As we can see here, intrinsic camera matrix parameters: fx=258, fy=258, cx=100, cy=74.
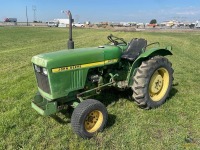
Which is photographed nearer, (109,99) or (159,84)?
(159,84)

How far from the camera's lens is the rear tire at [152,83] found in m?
5.05

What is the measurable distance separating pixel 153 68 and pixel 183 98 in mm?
1475

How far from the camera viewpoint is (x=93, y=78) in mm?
4863

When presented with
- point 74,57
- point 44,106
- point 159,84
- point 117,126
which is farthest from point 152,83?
point 44,106

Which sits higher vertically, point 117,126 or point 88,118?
point 88,118

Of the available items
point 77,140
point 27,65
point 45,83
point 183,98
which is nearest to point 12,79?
point 27,65

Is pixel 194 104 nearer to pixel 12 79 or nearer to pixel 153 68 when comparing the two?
pixel 153 68

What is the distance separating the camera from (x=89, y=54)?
4.64m

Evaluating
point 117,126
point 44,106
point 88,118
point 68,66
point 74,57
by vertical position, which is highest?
point 74,57

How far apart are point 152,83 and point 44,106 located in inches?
91.7

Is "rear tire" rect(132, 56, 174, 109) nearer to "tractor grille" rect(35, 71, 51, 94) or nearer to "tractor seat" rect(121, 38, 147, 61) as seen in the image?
"tractor seat" rect(121, 38, 147, 61)

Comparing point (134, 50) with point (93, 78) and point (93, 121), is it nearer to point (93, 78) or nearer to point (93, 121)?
point (93, 78)

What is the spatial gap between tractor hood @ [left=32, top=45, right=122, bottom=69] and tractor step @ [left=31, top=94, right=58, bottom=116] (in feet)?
2.25

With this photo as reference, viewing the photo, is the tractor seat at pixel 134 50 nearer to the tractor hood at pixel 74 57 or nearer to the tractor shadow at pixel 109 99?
the tractor hood at pixel 74 57
